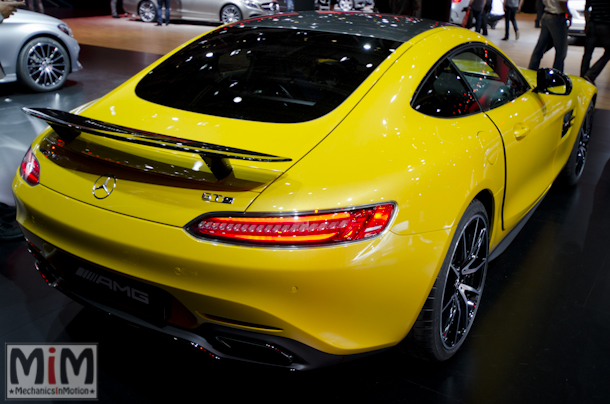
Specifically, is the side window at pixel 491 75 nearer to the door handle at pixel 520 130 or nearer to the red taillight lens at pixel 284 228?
the door handle at pixel 520 130

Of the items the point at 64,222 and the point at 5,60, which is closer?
the point at 64,222

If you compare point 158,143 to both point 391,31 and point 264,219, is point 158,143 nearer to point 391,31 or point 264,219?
point 264,219

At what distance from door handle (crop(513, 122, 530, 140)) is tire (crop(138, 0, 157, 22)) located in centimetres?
1333

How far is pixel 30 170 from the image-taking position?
71.9 inches

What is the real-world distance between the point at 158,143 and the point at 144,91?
2.54 ft

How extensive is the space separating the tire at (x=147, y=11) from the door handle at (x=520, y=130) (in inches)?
525

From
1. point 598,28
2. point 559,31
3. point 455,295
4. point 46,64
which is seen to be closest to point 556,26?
point 559,31

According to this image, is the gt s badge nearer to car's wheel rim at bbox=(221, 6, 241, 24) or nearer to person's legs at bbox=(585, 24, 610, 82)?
person's legs at bbox=(585, 24, 610, 82)

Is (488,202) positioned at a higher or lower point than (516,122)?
lower

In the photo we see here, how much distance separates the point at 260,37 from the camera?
7.69 ft

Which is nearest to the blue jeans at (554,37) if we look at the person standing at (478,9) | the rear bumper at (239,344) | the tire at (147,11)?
the person standing at (478,9)

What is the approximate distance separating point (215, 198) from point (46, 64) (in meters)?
5.78

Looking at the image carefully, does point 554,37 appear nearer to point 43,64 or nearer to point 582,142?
point 582,142

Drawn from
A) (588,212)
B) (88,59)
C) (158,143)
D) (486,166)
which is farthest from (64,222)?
(88,59)
